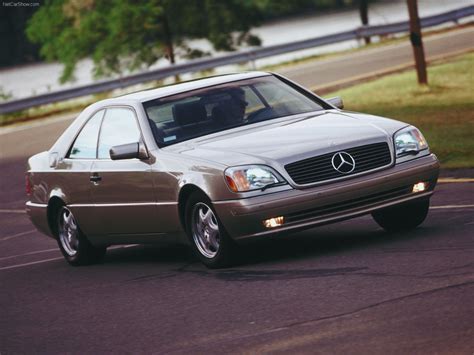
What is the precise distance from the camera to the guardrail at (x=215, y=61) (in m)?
31.7

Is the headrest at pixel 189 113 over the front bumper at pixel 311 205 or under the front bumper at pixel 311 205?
over

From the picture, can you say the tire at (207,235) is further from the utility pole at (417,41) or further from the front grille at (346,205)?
the utility pole at (417,41)

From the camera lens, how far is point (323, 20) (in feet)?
253

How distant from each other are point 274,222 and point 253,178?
35 cm

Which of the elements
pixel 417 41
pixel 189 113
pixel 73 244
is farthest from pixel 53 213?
pixel 417 41

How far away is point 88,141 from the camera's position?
11469 mm

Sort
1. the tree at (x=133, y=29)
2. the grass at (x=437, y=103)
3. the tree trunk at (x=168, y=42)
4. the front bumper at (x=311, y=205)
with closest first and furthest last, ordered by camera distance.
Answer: the front bumper at (x=311, y=205) → the grass at (x=437, y=103) → the tree at (x=133, y=29) → the tree trunk at (x=168, y=42)

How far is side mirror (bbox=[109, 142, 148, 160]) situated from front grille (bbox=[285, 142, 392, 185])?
153cm

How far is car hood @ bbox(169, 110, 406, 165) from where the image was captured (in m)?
9.43

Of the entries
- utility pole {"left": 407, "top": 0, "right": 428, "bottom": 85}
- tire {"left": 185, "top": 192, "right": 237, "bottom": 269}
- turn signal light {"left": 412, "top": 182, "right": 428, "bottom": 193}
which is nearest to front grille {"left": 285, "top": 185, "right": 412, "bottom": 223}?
turn signal light {"left": 412, "top": 182, "right": 428, "bottom": 193}

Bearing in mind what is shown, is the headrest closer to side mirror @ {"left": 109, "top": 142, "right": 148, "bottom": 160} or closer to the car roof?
the car roof

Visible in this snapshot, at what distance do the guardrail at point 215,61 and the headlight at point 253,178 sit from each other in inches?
898

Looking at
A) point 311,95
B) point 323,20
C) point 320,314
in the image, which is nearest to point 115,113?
point 311,95

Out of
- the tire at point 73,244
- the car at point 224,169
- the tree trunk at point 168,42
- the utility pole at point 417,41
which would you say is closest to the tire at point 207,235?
the car at point 224,169
